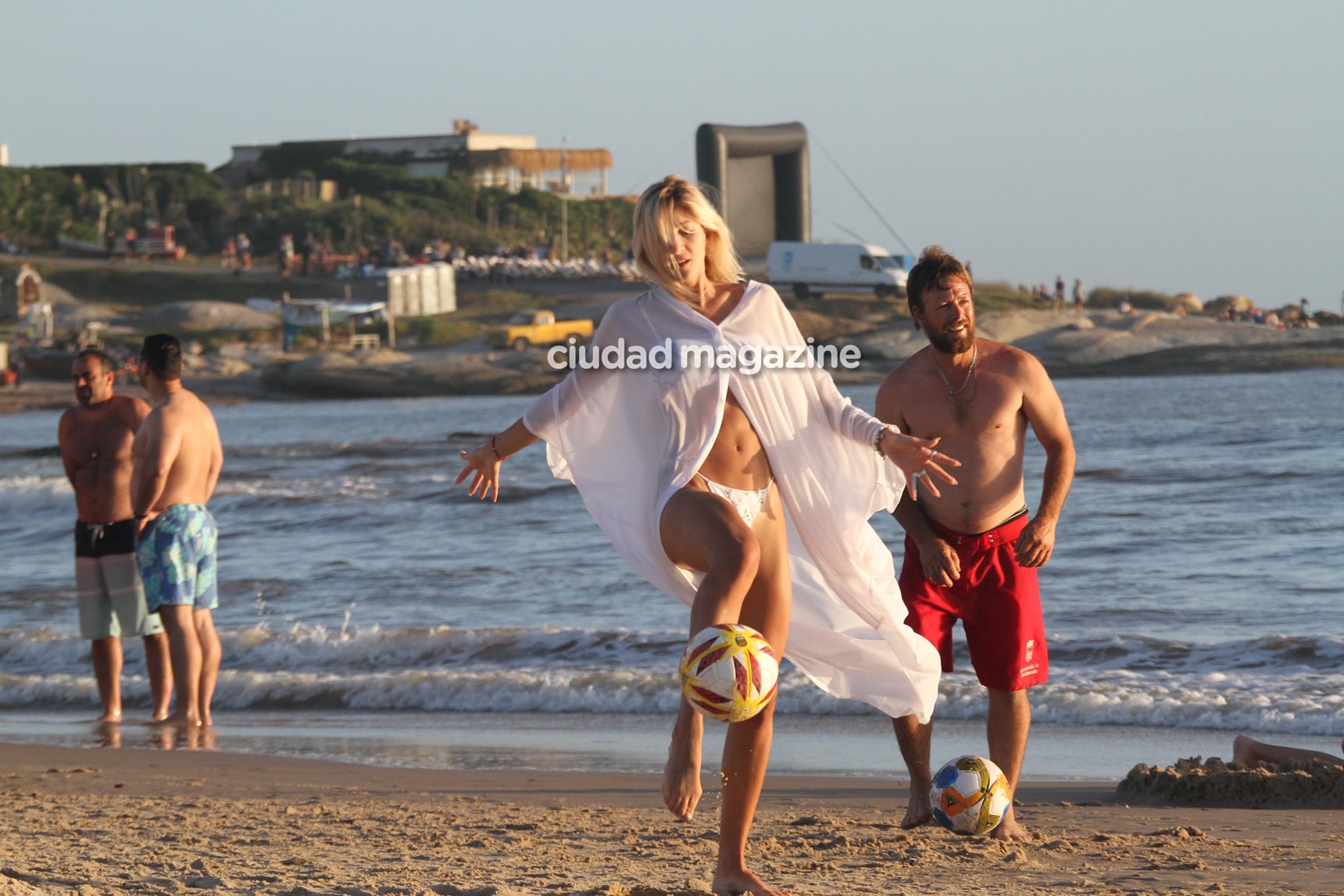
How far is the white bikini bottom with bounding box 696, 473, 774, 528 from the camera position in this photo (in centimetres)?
391

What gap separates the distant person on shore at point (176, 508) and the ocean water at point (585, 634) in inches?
21.0

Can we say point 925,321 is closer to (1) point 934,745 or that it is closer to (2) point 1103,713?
(1) point 934,745

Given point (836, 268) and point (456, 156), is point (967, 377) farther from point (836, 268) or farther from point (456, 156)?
point (456, 156)

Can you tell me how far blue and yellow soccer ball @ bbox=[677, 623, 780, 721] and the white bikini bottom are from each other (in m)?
0.38

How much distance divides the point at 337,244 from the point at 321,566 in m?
60.5

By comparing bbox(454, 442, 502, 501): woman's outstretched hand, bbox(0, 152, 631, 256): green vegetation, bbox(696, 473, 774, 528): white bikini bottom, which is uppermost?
bbox(0, 152, 631, 256): green vegetation

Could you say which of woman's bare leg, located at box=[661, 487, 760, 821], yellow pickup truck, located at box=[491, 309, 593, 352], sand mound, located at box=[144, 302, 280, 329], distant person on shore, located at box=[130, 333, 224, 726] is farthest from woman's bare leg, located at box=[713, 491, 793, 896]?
sand mound, located at box=[144, 302, 280, 329]

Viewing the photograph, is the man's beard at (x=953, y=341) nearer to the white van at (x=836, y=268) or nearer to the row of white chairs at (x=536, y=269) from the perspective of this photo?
the white van at (x=836, y=268)

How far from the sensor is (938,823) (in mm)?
4688

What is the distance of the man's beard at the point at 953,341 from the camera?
4.71m

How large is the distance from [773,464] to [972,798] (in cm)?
126

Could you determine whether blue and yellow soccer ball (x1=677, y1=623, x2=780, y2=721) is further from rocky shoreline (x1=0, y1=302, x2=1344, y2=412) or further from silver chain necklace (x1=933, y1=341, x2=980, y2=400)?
rocky shoreline (x1=0, y1=302, x2=1344, y2=412)

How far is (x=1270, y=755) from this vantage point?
5441mm

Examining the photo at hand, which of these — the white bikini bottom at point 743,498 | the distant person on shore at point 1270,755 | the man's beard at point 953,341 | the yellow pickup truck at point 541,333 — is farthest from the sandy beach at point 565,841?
the yellow pickup truck at point 541,333
